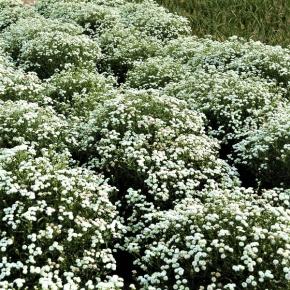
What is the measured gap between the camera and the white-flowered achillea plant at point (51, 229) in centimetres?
617

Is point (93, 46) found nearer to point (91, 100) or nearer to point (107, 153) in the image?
point (91, 100)

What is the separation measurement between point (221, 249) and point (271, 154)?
3116 millimetres

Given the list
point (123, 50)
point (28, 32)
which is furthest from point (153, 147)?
point (28, 32)

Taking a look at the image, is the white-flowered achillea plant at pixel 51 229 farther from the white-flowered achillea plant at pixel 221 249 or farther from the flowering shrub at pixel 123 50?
the flowering shrub at pixel 123 50

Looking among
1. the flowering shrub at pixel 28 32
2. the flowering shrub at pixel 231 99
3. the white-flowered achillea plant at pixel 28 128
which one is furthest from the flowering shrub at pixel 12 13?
the white-flowered achillea plant at pixel 28 128

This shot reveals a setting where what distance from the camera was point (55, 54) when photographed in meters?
12.9

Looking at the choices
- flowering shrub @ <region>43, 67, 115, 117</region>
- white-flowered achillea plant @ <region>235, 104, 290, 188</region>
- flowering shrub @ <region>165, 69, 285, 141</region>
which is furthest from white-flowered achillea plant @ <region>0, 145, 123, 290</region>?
flowering shrub @ <region>165, 69, 285, 141</region>

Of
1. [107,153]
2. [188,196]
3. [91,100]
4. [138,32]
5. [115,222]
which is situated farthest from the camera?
[138,32]

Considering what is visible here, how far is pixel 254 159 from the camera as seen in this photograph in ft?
29.0

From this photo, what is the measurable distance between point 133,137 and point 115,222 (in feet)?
6.19

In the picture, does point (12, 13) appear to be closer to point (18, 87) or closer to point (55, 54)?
point (55, 54)

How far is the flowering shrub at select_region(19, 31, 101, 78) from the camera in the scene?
13.0 m

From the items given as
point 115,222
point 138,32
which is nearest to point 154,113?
point 115,222

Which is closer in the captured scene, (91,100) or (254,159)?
(254,159)
